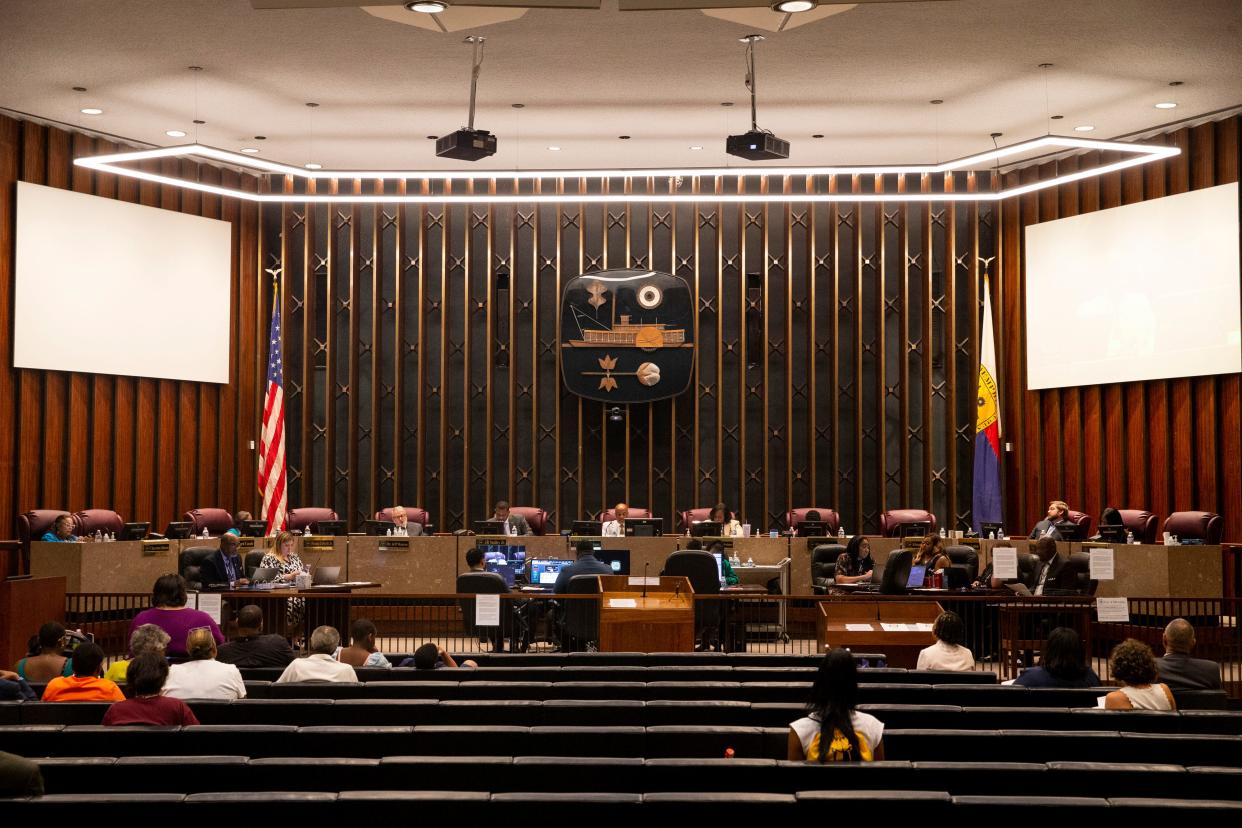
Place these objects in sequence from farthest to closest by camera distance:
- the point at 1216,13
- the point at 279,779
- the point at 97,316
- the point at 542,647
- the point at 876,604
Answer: the point at 97,316 < the point at 542,647 < the point at 1216,13 < the point at 876,604 < the point at 279,779

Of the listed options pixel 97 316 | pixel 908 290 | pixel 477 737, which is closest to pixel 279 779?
pixel 477 737

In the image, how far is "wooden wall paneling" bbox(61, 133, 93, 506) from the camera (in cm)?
1268

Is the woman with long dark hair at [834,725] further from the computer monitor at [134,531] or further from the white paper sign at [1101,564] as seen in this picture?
the computer monitor at [134,531]

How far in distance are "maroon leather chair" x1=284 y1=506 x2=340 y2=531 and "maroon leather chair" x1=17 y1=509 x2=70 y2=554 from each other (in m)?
2.49

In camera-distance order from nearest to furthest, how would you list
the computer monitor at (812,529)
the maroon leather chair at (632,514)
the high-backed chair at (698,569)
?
the high-backed chair at (698,569)
the computer monitor at (812,529)
the maroon leather chair at (632,514)

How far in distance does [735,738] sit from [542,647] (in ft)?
19.9

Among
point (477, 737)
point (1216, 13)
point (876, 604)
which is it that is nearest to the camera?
point (477, 737)

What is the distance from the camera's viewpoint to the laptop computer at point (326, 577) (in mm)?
10266

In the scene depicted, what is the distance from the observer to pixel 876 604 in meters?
8.02

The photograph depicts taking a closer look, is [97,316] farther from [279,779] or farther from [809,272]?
[279,779]

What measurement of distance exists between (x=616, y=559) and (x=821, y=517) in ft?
13.0

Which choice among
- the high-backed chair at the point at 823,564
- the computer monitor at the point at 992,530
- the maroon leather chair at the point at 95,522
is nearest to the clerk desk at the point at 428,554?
the high-backed chair at the point at 823,564

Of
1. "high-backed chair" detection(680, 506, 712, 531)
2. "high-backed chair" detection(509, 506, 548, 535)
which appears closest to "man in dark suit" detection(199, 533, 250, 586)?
"high-backed chair" detection(509, 506, 548, 535)

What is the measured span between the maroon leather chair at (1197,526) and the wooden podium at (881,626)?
4238 millimetres
